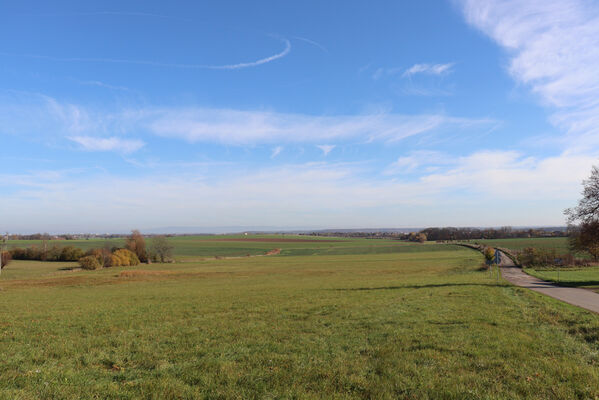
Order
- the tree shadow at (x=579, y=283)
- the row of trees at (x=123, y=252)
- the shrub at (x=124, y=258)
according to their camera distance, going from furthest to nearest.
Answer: the row of trees at (x=123, y=252)
the shrub at (x=124, y=258)
the tree shadow at (x=579, y=283)

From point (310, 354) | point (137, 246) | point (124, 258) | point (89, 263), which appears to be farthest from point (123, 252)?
point (310, 354)

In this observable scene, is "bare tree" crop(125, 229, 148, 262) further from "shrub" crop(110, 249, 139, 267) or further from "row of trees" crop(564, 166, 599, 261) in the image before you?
"row of trees" crop(564, 166, 599, 261)

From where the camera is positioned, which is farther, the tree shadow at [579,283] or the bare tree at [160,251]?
Result: the bare tree at [160,251]

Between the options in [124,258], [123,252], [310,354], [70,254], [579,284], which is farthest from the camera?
[70,254]

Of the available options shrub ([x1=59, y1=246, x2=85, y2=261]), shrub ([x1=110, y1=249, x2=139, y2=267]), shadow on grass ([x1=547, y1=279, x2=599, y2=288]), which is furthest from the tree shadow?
shrub ([x1=59, y1=246, x2=85, y2=261])

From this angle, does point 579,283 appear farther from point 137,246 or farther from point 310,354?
point 137,246

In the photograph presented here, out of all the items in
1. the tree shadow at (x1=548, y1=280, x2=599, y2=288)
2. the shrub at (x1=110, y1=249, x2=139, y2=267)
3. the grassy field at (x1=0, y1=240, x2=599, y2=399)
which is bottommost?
the shrub at (x1=110, y1=249, x2=139, y2=267)

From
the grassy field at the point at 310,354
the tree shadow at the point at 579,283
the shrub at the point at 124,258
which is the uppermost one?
the grassy field at the point at 310,354

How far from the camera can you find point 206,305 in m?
20.0

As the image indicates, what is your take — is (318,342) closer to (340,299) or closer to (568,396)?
(568,396)

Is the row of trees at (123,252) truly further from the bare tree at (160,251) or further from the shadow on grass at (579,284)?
the shadow on grass at (579,284)

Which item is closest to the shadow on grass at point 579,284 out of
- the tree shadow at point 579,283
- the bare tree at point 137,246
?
the tree shadow at point 579,283

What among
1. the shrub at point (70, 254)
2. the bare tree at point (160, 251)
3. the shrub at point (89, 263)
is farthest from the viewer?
the bare tree at point (160, 251)

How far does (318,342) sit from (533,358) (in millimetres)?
5657
